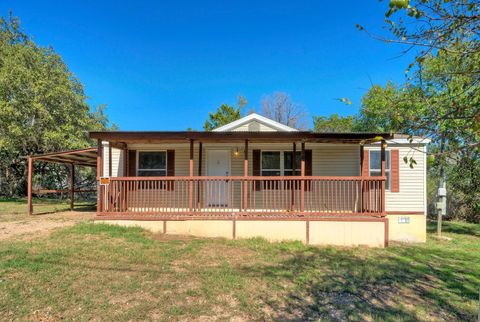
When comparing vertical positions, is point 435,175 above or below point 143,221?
above

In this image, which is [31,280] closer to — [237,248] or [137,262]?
[137,262]

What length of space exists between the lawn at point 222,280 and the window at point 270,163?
10.0ft

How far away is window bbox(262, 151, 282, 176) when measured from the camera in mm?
9398

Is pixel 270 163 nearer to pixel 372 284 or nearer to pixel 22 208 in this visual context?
pixel 372 284

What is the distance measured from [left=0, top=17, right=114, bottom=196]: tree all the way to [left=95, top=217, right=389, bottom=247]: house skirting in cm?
1087

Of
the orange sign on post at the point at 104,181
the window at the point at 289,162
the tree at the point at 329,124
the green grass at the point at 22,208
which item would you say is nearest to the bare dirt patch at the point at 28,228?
the green grass at the point at 22,208

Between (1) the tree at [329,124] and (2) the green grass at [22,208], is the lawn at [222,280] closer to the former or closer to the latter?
(2) the green grass at [22,208]

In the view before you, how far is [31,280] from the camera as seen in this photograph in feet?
13.7

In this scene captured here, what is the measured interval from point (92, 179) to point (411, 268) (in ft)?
68.5

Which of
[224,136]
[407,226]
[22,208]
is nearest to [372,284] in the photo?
[224,136]

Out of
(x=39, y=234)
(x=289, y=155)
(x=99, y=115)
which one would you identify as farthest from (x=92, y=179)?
(x=289, y=155)

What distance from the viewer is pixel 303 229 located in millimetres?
7266

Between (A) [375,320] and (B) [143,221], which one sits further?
(B) [143,221]

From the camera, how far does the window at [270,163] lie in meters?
9.40
